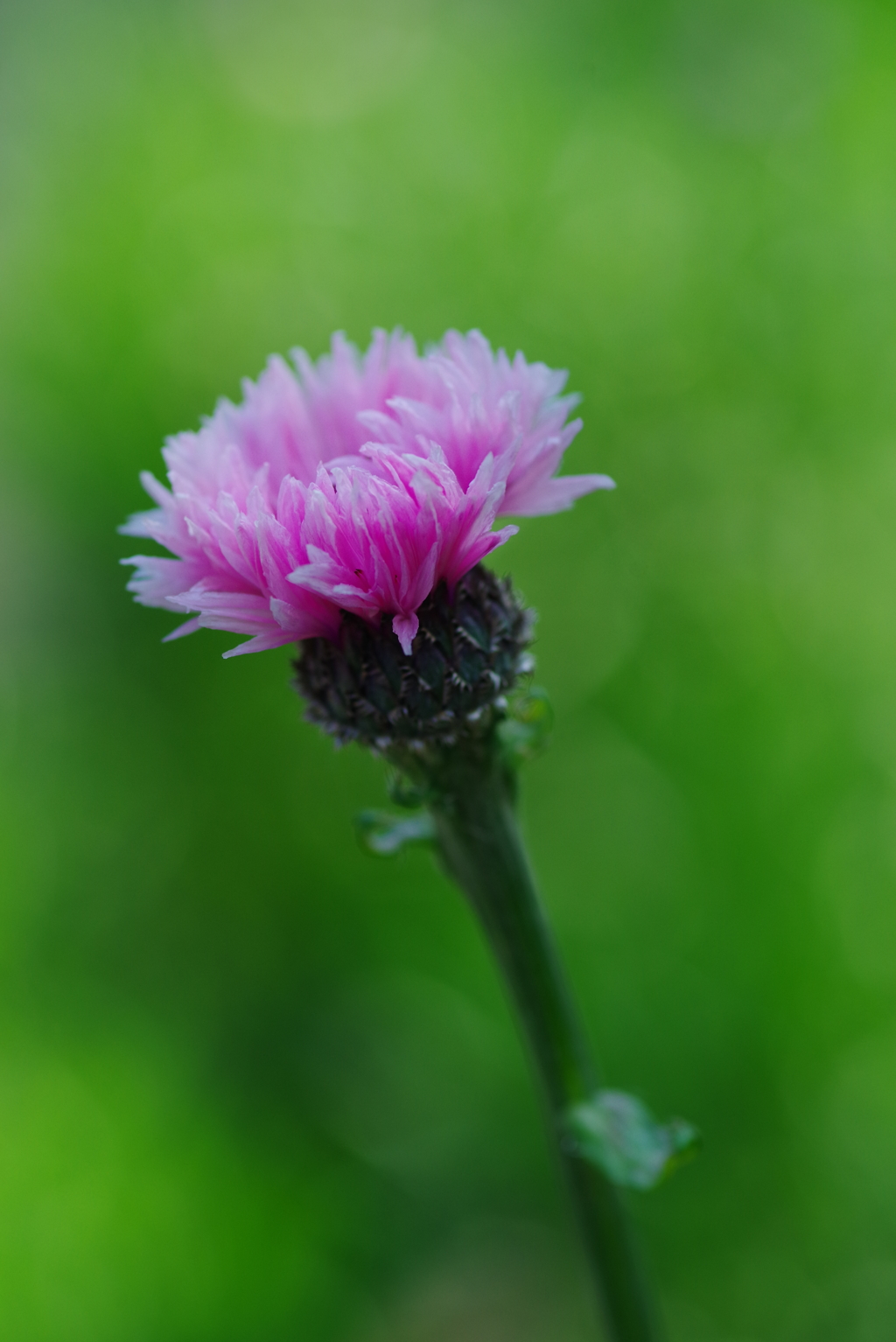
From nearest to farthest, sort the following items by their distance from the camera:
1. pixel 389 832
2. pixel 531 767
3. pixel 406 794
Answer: pixel 406 794 < pixel 389 832 < pixel 531 767

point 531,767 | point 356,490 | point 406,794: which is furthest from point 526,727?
point 531,767

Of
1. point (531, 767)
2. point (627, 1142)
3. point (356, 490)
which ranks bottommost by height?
point (627, 1142)

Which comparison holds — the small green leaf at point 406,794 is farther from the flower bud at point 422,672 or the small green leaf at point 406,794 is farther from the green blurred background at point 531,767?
the green blurred background at point 531,767

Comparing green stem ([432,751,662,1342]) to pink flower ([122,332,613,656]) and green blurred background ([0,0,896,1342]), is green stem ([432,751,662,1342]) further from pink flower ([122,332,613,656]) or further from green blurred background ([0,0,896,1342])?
green blurred background ([0,0,896,1342])

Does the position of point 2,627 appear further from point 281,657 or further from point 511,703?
point 511,703

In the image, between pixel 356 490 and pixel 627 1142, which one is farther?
pixel 627 1142

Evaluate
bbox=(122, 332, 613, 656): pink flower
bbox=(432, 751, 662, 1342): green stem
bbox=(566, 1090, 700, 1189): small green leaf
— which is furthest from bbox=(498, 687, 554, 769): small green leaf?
bbox=(566, 1090, 700, 1189): small green leaf

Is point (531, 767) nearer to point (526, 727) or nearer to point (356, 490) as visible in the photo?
point (526, 727)

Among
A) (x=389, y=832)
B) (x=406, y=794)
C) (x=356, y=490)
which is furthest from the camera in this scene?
(x=389, y=832)
